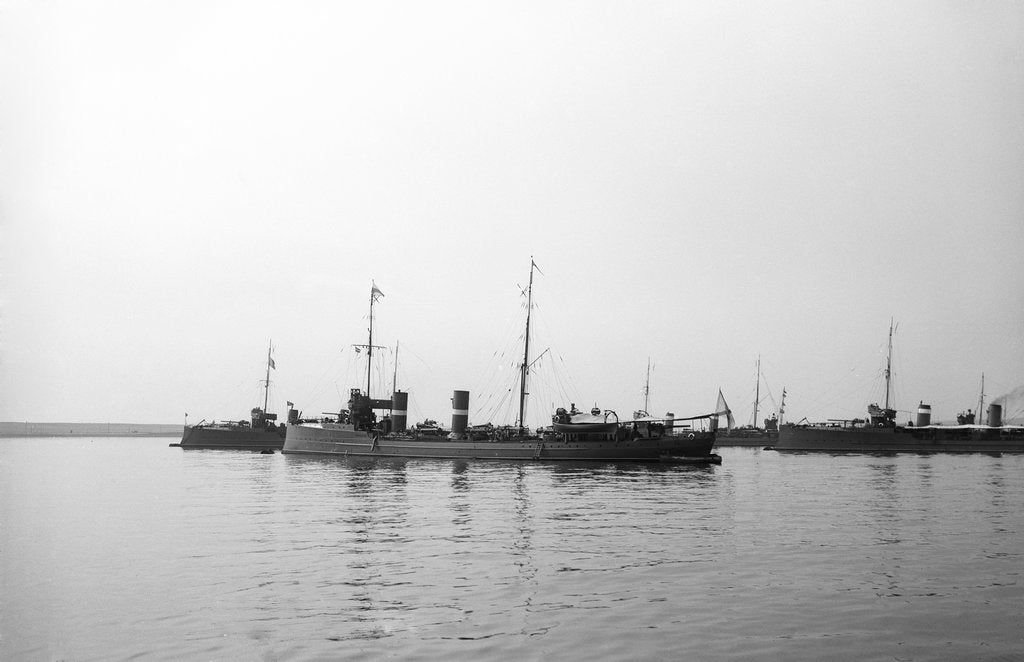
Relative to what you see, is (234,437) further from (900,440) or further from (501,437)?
(900,440)

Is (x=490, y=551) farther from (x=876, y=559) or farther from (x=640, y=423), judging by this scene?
(x=640, y=423)

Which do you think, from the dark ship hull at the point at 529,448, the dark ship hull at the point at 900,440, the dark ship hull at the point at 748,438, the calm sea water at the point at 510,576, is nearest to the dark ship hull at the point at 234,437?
the dark ship hull at the point at 529,448

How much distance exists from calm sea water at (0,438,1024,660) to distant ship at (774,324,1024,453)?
213 feet

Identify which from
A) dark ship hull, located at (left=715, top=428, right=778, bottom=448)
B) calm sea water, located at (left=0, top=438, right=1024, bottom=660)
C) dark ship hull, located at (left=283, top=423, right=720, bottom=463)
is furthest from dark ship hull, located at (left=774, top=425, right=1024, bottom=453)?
calm sea water, located at (left=0, top=438, right=1024, bottom=660)

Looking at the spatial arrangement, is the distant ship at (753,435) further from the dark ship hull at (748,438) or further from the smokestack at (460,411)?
the smokestack at (460,411)

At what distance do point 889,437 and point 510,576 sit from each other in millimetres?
95223

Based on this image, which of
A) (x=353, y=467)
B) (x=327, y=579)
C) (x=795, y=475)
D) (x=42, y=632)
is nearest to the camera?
(x=42, y=632)

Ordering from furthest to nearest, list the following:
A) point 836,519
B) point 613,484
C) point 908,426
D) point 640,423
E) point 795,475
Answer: point 908,426 → point 640,423 → point 795,475 → point 613,484 → point 836,519

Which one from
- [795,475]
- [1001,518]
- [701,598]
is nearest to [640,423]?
[795,475]

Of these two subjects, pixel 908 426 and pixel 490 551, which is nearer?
pixel 490 551

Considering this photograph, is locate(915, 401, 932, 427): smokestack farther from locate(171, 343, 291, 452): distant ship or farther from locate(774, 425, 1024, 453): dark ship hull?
locate(171, 343, 291, 452): distant ship

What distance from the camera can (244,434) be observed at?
107m

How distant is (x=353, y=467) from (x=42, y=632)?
155 feet

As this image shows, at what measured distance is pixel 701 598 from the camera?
15930 millimetres
